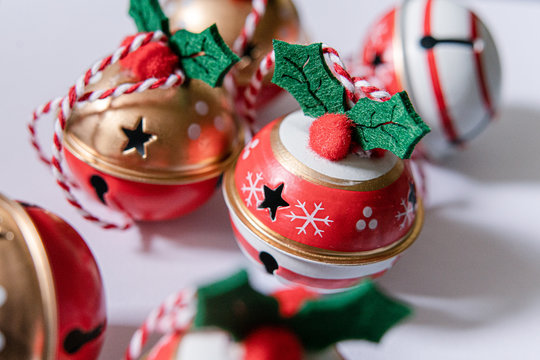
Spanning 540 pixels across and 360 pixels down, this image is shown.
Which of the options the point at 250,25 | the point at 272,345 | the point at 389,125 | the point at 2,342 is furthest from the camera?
the point at 250,25

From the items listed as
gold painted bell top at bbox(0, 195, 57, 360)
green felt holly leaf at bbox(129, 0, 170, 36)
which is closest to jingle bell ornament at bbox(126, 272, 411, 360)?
gold painted bell top at bbox(0, 195, 57, 360)

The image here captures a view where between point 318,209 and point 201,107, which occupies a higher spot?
point 201,107

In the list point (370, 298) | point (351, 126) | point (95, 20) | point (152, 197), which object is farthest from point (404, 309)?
point (95, 20)

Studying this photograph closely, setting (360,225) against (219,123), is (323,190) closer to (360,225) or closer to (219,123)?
(360,225)

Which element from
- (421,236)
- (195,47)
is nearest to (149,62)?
(195,47)

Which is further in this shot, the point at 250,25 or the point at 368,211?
the point at 250,25

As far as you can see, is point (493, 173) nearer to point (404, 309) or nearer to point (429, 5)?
point (429, 5)
